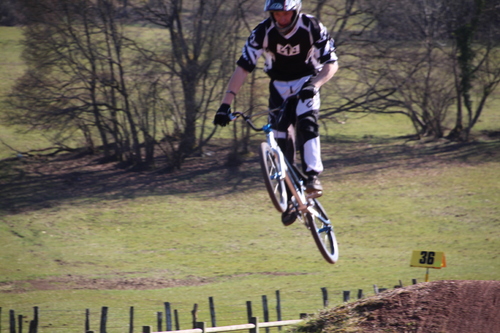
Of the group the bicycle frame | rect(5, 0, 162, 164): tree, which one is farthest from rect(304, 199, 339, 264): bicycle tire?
rect(5, 0, 162, 164): tree

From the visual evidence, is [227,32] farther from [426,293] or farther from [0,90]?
[426,293]

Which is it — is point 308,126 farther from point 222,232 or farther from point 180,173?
point 180,173

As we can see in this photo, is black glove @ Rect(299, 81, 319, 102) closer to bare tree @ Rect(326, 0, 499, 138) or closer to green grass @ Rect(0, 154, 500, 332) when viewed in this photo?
green grass @ Rect(0, 154, 500, 332)

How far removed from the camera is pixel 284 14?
6.57 meters

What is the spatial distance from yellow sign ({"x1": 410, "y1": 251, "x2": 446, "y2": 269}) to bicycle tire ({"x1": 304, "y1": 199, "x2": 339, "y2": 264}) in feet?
13.8

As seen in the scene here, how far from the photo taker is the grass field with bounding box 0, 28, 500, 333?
54.1 ft

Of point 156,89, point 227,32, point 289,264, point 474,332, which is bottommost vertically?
point 289,264

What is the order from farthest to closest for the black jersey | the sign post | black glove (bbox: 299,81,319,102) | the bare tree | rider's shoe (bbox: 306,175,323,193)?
the bare tree < the sign post < rider's shoe (bbox: 306,175,323,193) < the black jersey < black glove (bbox: 299,81,319,102)

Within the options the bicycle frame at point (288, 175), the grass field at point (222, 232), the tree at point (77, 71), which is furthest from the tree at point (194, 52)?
the bicycle frame at point (288, 175)

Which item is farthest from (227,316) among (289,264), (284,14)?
(284,14)

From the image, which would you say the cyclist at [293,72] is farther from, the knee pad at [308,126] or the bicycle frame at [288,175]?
the bicycle frame at [288,175]

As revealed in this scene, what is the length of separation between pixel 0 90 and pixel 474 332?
29.2m

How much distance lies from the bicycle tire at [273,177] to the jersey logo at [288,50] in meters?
1.07

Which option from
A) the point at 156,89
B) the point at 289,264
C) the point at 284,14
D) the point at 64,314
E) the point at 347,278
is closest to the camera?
the point at 284,14
